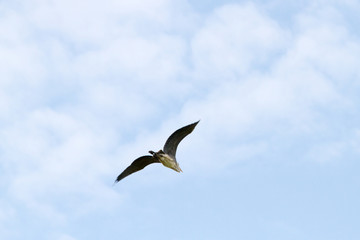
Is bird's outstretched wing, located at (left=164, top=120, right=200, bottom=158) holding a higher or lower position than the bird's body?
higher

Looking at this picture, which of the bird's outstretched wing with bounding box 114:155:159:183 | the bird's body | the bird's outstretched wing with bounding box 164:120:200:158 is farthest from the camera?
the bird's outstretched wing with bounding box 114:155:159:183

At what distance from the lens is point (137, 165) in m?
38.1

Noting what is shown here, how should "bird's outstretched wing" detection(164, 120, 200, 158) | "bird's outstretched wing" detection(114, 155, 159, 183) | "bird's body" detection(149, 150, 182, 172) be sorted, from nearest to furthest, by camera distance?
1. "bird's outstretched wing" detection(164, 120, 200, 158)
2. "bird's body" detection(149, 150, 182, 172)
3. "bird's outstretched wing" detection(114, 155, 159, 183)

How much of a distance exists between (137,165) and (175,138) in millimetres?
3004

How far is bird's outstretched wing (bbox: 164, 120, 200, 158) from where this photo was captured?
35.8m

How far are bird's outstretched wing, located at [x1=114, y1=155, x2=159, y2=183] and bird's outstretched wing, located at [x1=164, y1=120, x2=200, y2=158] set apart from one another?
117 cm

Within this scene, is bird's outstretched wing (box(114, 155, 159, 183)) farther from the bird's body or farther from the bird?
the bird's body

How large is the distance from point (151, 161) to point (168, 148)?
5.92 ft

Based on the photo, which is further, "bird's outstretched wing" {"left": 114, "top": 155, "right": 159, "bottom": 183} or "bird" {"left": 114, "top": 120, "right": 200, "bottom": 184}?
"bird's outstretched wing" {"left": 114, "top": 155, "right": 159, "bottom": 183}

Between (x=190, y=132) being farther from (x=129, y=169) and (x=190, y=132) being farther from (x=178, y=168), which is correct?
(x=129, y=169)

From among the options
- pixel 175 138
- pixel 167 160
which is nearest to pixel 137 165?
pixel 167 160

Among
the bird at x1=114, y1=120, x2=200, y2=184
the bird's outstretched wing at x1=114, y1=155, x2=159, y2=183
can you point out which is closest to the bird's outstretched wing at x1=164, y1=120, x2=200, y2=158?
the bird at x1=114, y1=120, x2=200, y2=184

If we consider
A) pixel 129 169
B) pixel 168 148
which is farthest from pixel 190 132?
pixel 129 169

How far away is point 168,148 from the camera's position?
36344 millimetres
